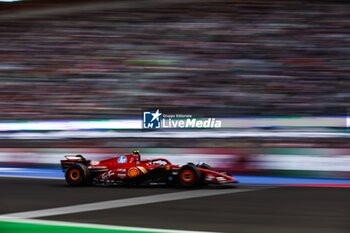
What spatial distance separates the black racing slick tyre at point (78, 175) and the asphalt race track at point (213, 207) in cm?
22

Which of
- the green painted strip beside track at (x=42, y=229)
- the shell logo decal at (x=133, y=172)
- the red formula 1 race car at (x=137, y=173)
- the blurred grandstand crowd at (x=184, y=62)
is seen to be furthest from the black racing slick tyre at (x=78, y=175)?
the blurred grandstand crowd at (x=184, y=62)

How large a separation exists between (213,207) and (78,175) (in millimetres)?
3683

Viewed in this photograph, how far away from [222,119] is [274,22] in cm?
436

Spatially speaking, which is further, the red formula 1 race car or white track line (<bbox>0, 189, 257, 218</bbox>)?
the red formula 1 race car

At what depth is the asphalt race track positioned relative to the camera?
501 centimetres

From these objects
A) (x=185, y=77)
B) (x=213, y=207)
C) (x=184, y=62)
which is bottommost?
(x=213, y=207)

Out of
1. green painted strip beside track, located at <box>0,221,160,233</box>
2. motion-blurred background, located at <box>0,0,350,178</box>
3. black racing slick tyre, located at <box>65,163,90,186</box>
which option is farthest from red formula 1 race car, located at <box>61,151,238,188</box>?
green painted strip beside track, located at <box>0,221,160,233</box>

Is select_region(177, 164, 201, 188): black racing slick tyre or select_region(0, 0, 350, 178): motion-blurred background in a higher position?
select_region(0, 0, 350, 178): motion-blurred background

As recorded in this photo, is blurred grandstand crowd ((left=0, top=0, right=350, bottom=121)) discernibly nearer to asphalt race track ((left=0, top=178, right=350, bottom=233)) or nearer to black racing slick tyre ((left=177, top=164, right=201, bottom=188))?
black racing slick tyre ((left=177, top=164, right=201, bottom=188))

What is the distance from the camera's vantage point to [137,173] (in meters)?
8.69

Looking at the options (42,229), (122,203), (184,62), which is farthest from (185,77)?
(42,229)

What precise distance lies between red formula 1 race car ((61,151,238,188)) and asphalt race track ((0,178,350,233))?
18 centimetres

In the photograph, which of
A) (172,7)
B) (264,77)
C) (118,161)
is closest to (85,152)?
(118,161)

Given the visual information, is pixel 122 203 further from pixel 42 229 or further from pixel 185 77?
pixel 185 77
